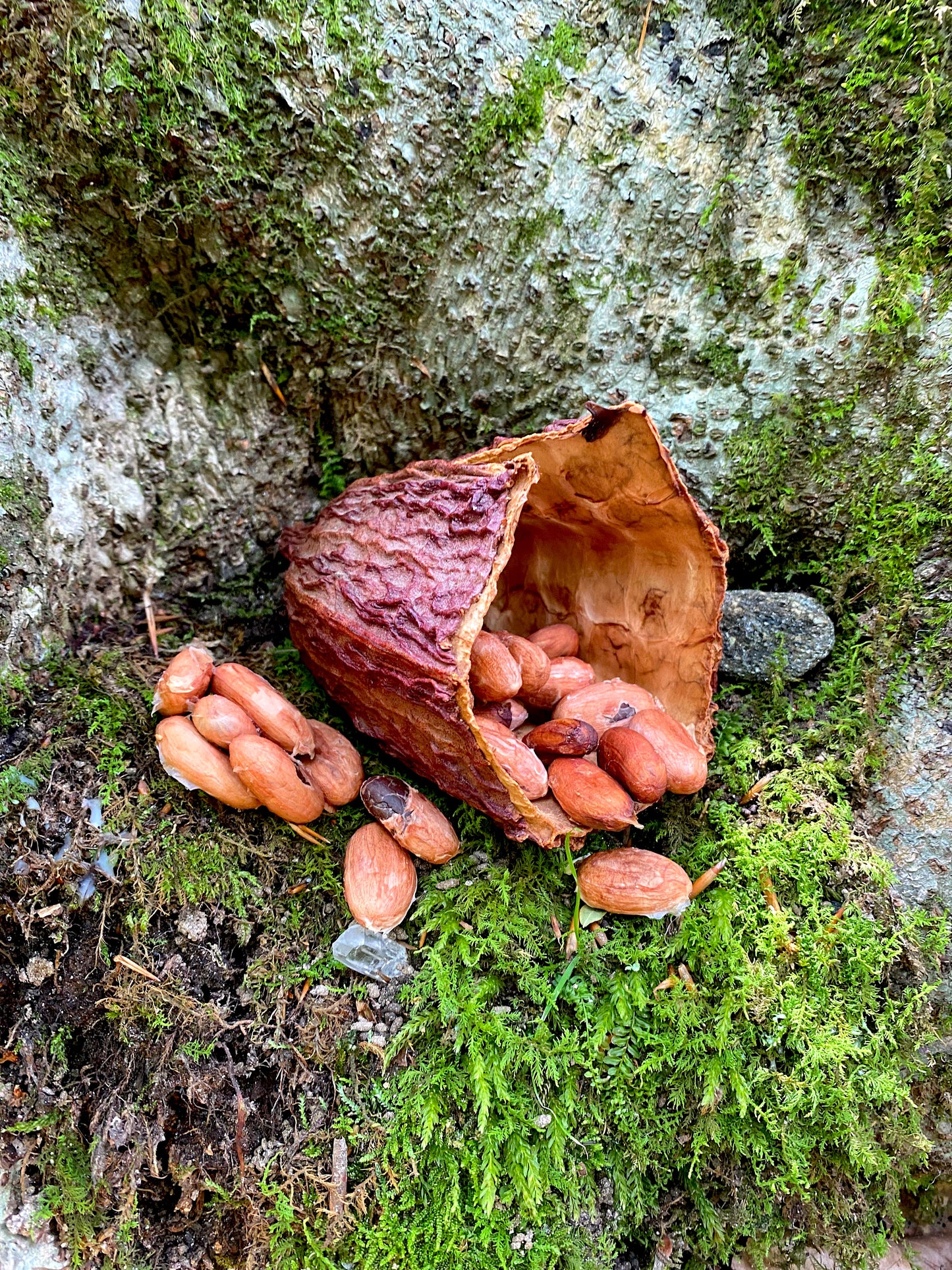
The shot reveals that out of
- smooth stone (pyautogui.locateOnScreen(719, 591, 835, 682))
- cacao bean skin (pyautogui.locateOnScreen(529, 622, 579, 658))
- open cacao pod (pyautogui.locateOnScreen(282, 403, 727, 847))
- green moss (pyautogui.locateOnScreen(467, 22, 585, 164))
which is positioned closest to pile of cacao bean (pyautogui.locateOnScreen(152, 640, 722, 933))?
open cacao pod (pyautogui.locateOnScreen(282, 403, 727, 847))

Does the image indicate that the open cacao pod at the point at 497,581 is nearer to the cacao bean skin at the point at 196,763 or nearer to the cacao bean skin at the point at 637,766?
the cacao bean skin at the point at 637,766

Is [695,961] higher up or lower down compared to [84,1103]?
higher up

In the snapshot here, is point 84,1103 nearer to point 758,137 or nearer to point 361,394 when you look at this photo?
point 361,394

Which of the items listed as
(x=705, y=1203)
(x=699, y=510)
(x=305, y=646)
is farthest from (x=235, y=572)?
(x=705, y=1203)

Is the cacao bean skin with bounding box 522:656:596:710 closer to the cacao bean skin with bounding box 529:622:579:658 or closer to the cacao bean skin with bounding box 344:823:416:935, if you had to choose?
the cacao bean skin with bounding box 529:622:579:658

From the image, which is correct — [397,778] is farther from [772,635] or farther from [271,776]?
[772,635]

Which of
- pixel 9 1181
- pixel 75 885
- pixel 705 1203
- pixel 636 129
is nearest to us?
pixel 9 1181
